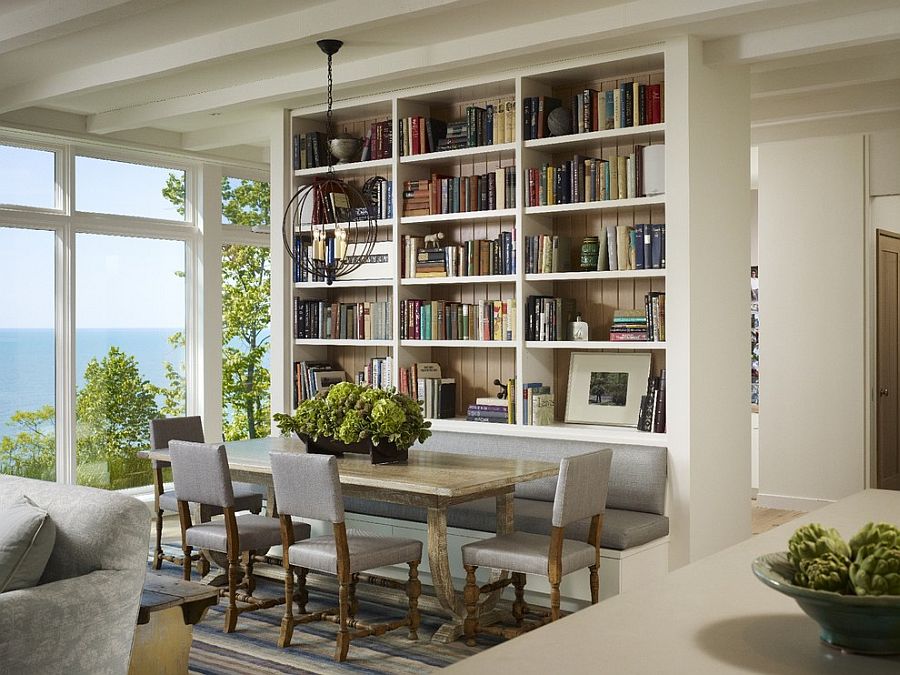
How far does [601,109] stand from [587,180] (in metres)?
0.37

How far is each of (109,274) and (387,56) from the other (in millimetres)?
2948

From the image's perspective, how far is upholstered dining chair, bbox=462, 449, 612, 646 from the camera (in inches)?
158

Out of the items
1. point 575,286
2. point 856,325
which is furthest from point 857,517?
point 856,325

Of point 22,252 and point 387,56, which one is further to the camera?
point 22,252

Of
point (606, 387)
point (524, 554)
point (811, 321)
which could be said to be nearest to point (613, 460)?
point (606, 387)

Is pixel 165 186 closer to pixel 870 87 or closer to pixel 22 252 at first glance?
pixel 22 252

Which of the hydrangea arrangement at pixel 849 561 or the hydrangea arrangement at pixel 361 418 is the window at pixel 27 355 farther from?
the hydrangea arrangement at pixel 849 561

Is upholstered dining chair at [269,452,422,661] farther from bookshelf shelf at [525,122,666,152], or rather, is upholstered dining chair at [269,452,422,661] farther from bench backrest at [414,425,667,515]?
bookshelf shelf at [525,122,666,152]

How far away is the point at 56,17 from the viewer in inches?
176

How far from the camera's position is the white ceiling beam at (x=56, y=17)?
421 centimetres

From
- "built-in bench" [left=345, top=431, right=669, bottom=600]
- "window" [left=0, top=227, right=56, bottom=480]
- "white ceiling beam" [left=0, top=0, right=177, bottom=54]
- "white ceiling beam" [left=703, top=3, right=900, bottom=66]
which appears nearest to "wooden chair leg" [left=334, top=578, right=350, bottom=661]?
"built-in bench" [left=345, top=431, right=669, bottom=600]

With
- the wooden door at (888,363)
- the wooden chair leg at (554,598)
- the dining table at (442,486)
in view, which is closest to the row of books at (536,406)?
the dining table at (442,486)

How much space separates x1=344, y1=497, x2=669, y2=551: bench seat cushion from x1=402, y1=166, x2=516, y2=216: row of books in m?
1.68

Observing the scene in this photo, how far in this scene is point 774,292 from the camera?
294 inches
